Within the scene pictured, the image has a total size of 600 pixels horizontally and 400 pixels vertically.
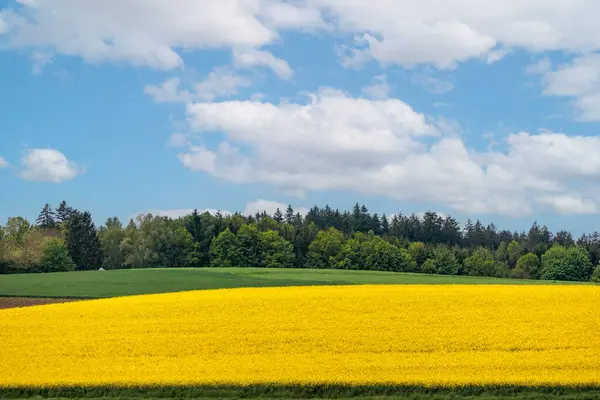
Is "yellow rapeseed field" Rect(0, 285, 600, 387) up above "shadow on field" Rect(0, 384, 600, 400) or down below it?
above

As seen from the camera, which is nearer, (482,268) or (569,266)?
(569,266)

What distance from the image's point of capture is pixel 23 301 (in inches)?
1679

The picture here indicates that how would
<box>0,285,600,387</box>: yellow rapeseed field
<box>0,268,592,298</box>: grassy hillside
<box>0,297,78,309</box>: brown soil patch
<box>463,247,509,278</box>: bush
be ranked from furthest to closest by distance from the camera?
1. <box>463,247,509,278</box>: bush
2. <box>0,268,592,298</box>: grassy hillside
3. <box>0,297,78,309</box>: brown soil patch
4. <box>0,285,600,387</box>: yellow rapeseed field

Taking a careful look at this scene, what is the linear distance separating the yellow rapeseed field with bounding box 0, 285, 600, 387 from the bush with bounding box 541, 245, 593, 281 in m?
81.2

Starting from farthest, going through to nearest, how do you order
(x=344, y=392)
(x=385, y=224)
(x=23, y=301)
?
(x=385, y=224) → (x=23, y=301) → (x=344, y=392)

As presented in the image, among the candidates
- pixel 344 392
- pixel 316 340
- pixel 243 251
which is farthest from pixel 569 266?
pixel 344 392

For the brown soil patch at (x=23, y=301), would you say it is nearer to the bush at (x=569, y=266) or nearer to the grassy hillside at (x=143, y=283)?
the grassy hillside at (x=143, y=283)

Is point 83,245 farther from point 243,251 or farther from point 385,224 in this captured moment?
point 385,224

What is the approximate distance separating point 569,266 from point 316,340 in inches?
3782

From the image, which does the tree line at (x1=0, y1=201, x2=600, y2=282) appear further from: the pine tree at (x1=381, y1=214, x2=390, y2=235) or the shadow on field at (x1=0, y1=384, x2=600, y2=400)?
the shadow on field at (x1=0, y1=384, x2=600, y2=400)

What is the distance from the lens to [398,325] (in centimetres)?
2409

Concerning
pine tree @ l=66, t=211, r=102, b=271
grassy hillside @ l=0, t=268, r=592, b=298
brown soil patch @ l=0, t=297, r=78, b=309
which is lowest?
brown soil patch @ l=0, t=297, r=78, b=309

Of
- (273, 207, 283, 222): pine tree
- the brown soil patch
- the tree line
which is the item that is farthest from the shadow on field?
(273, 207, 283, 222): pine tree

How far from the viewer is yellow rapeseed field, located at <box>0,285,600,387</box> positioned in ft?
63.1
